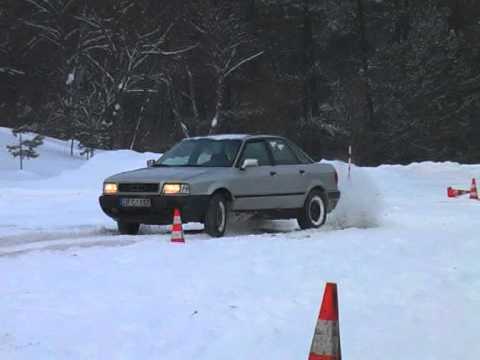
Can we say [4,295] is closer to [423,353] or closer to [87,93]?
[423,353]

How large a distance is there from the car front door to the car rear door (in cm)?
14

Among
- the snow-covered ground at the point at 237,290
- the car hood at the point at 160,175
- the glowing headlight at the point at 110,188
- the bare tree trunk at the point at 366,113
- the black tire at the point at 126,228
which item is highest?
the bare tree trunk at the point at 366,113

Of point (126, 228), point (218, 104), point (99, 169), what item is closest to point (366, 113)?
point (218, 104)

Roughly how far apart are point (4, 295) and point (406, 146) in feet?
118

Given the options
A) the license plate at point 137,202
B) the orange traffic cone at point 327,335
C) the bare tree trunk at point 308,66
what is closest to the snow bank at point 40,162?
the license plate at point 137,202

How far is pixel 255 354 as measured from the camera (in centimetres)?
524

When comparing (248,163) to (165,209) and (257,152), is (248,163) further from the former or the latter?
(165,209)

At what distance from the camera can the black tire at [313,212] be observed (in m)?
12.7

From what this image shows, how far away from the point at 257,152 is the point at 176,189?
1931 mm

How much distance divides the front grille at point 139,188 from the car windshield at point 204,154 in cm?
104

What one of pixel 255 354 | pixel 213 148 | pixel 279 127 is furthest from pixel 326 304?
pixel 279 127

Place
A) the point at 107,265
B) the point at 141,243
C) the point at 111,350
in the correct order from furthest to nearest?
the point at 141,243, the point at 107,265, the point at 111,350

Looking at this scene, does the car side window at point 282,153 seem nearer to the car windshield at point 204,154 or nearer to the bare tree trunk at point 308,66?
the car windshield at point 204,154

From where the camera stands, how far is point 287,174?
12.4 m
